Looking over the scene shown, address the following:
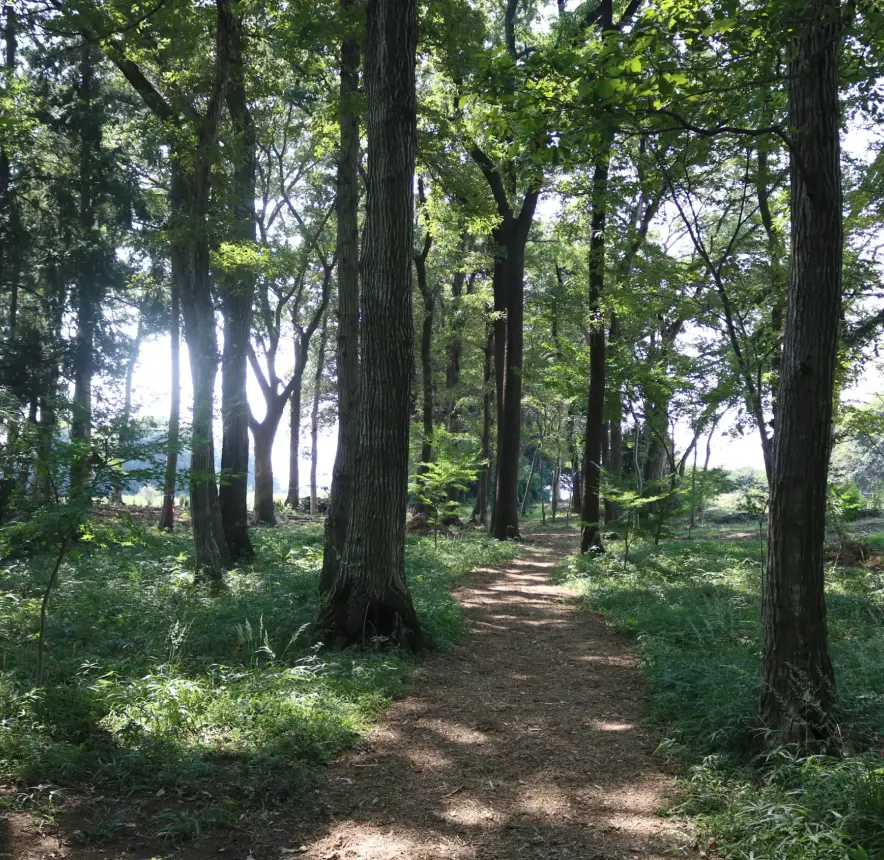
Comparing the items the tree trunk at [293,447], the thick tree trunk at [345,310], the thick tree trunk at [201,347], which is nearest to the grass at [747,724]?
the thick tree trunk at [345,310]

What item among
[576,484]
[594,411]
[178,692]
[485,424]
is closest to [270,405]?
[485,424]

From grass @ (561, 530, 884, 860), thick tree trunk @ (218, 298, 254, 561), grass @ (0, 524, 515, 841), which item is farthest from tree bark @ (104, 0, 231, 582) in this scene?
grass @ (561, 530, 884, 860)

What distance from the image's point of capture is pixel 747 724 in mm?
3992

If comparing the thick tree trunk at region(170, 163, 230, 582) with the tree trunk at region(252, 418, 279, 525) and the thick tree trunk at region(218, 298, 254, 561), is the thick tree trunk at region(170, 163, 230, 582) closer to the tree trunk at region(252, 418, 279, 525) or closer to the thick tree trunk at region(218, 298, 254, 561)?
the thick tree trunk at region(218, 298, 254, 561)

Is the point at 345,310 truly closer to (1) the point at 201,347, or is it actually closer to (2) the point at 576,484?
(1) the point at 201,347

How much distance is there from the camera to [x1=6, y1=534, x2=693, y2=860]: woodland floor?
3150 mm

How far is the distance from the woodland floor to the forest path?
10 millimetres

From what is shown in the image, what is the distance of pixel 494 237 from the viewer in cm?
1645

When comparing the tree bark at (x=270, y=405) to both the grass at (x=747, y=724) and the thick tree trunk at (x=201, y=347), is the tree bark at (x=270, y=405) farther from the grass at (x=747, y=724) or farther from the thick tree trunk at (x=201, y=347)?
the grass at (x=747, y=724)

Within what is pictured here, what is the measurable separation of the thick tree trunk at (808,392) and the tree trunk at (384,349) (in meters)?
3.67

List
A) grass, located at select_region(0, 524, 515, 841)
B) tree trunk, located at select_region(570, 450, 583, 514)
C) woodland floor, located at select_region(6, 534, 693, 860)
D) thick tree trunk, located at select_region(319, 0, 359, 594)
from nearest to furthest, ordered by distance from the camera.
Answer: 1. woodland floor, located at select_region(6, 534, 693, 860)
2. grass, located at select_region(0, 524, 515, 841)
3. thick tree trunk, located at select_region(319, 0, 359, 594)
4. tree trunk, located at select_region(570, 450, 583, 514)

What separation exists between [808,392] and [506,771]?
117 inches

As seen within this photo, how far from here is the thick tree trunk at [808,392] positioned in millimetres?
3793

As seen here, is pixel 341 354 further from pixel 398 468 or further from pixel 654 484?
pixel 654 484
